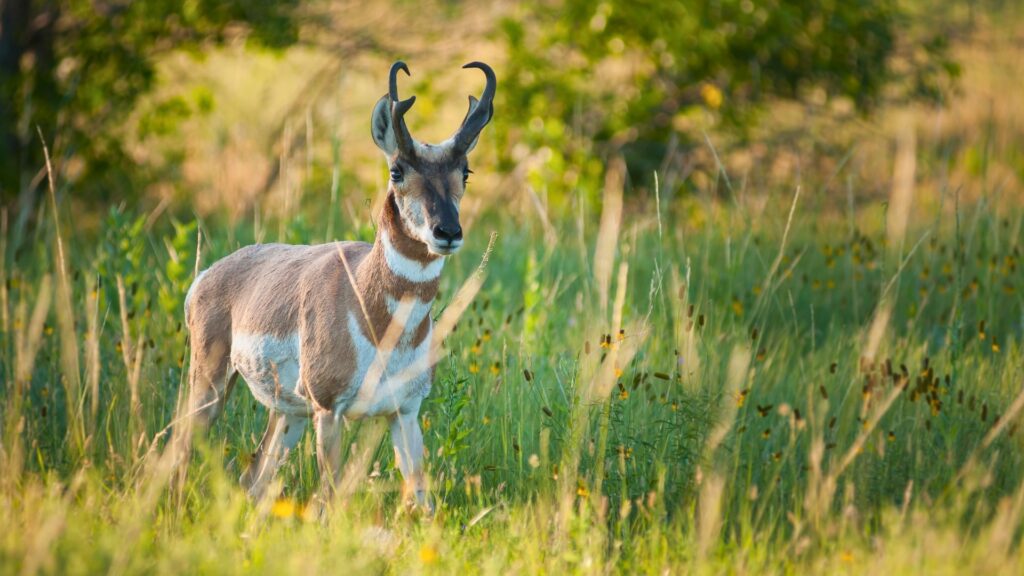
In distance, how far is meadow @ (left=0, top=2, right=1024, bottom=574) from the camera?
391 centimetres

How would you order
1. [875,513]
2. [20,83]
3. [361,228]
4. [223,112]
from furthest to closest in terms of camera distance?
[223,112]
[20,83]
[361,228]
[875,513]

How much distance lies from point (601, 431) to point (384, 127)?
149cm

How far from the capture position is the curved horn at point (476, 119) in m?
4.25

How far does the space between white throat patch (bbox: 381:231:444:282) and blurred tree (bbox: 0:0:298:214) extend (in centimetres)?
629

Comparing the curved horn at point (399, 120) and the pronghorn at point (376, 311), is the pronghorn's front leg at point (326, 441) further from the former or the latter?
the curved horn at point (399, 120)

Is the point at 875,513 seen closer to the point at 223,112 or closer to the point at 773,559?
the point at 773,559

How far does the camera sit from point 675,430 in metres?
4.86

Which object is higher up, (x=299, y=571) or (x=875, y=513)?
(x=299, y=571)

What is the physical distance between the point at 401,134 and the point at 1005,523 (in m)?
2.59

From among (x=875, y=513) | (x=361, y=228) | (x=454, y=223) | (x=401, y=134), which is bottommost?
(x=875, y=513)

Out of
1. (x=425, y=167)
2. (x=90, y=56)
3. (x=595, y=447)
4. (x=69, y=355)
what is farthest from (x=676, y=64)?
(x=69, y=355)

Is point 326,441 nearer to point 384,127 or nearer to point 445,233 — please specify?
point 445,233

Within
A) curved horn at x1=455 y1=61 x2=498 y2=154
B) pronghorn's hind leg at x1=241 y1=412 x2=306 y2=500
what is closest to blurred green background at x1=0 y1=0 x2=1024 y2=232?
pronghorn's hind leg at x1=241 y1=412 x2=306 y2=500

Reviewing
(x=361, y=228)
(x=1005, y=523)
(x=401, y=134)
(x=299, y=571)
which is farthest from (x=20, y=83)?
(x=1005, y=523)
